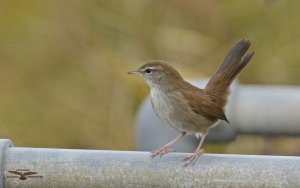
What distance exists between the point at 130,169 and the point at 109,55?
4501 millimetres

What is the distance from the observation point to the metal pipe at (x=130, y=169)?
3473 mm

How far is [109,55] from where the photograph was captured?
8.02 meters

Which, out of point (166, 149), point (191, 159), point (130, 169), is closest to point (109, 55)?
point (166, 149)

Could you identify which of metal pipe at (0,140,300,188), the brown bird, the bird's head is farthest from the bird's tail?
metal pipe at (0,140,300,188)

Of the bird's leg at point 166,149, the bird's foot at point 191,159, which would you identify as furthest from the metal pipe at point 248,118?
the bird's foot at point 191,159

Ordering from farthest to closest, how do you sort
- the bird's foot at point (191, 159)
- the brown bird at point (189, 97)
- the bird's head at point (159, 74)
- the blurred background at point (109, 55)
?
the blurred background at point (109, 55), the bird's head at point (159, 74), the brown bird at point (189, 97), the bird's foot at point (191, 159)

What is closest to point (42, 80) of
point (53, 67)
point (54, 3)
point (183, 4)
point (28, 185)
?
point (53, 67)

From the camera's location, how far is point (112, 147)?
7633 millimetres

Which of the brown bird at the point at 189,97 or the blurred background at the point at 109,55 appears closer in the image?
the brown bird at the point at 189,97

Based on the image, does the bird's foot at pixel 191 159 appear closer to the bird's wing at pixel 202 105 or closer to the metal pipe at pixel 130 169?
the metal pipe at pixel 130 169

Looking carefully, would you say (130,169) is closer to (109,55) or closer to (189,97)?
(189,97)

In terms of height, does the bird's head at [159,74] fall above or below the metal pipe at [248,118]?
above

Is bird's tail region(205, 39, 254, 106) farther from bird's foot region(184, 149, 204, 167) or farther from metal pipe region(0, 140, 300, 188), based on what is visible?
metal pipe region(0, 140, 300, 188)

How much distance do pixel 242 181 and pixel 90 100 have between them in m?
4.48
